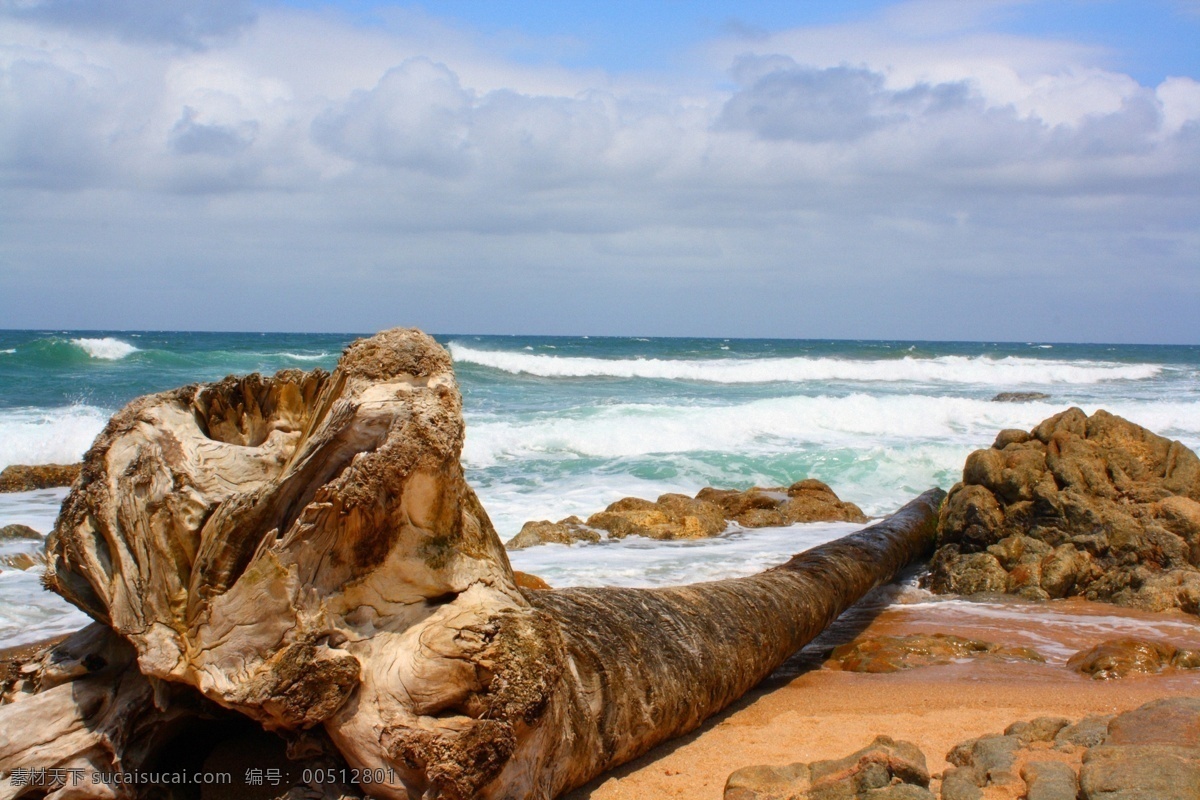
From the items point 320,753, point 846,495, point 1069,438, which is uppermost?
point 1069,438

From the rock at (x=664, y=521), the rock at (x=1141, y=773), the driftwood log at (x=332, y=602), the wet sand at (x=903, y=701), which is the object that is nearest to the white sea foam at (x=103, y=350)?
the rock at (x=664, y=521)

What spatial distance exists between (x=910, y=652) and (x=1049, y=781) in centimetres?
230

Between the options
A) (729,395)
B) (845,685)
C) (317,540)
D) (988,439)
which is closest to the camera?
(317,540)

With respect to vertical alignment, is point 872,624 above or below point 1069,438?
below

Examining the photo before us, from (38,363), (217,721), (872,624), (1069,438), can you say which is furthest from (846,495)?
(38,363)

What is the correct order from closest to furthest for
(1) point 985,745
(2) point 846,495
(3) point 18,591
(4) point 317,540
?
(4) point 317,540 < (1) point 985,745 < (3) point 18,591 < (2) point 846,495

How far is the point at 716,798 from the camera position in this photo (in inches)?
131

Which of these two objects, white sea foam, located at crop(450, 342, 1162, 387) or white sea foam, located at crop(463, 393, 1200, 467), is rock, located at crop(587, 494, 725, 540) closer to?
white sea foam, located at crop(463, 393, 1200, 467)

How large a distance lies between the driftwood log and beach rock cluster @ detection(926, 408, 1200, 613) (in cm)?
492

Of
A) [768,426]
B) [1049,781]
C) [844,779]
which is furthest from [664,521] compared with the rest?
[768,426]

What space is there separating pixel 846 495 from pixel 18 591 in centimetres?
999

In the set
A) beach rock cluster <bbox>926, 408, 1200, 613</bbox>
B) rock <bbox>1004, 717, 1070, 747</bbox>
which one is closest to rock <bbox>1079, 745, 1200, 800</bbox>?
rock <bbox>1004, 717, 1070, 747</bbox>

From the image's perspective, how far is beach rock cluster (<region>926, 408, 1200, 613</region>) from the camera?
7.00m

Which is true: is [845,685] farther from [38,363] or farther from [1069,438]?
[38,363]
